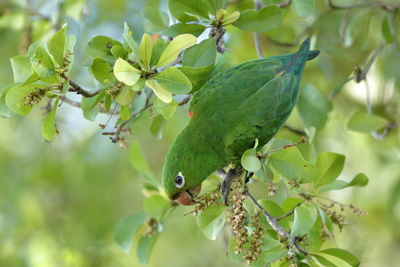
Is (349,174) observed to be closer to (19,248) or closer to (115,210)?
(115,210)

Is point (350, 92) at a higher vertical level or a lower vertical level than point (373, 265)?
higher

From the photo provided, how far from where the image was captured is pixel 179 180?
1912 mm

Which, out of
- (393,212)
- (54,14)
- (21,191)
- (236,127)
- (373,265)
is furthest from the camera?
(373,265)

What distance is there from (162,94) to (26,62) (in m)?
0.47

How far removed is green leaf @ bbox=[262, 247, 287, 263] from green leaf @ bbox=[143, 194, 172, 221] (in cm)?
68

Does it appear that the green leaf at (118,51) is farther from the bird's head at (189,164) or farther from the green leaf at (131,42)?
the bird's head at (189,164)

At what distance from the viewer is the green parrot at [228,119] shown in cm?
186

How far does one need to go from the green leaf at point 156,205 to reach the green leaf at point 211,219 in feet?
1.34

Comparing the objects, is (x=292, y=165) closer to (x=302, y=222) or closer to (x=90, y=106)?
(x=302, y=222)

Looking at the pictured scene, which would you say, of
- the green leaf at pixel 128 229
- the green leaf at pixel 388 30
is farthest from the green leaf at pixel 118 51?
the green leaf at pixel 388 30

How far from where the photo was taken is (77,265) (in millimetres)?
3668

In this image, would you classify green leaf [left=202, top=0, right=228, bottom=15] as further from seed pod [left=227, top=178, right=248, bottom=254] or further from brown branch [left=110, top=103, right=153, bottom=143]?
seed pod [left=227, top=178, right=248, bottom=254]

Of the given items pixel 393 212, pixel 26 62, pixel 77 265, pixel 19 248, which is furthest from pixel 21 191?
pixel 393 212

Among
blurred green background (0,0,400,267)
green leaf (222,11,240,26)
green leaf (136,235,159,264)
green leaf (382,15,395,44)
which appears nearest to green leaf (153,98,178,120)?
green leaf (222,11,240,26)
